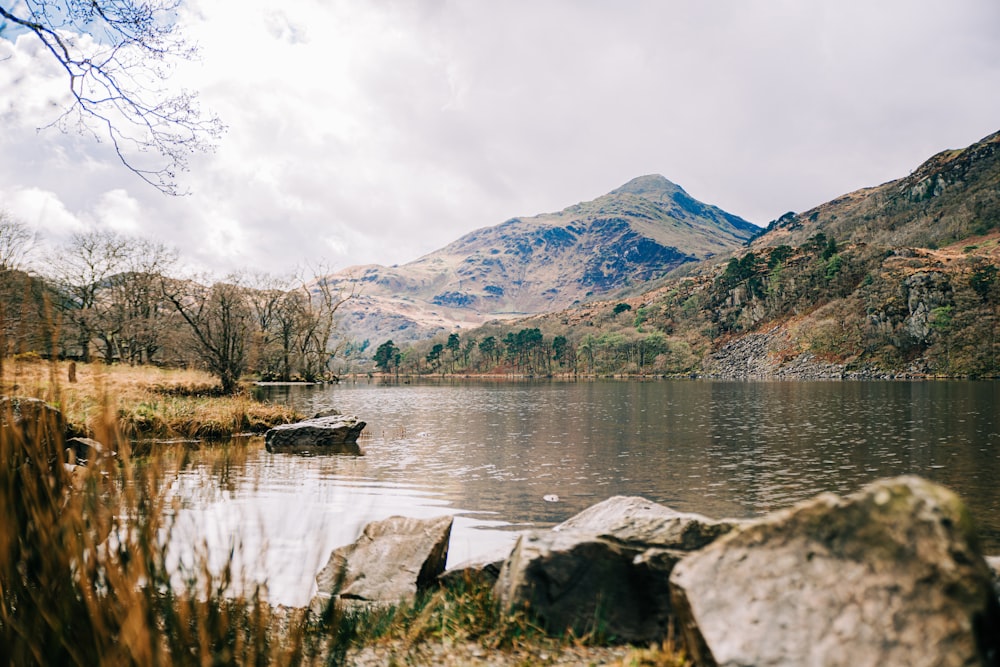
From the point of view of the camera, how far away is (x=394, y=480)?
51.6 feet

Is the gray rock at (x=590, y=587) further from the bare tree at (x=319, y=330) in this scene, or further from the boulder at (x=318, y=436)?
the bare tree at (x=319, y=330)

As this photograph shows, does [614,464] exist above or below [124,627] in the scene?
below

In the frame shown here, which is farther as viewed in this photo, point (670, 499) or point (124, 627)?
point (670, 499)

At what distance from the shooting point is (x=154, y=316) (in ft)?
182

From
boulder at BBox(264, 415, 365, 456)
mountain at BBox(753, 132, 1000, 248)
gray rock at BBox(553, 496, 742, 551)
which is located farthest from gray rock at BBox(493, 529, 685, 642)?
mountain at BBox(753, 132, 1000, 248)

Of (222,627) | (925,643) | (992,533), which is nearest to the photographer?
(222,627)

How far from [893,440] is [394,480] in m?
21.0

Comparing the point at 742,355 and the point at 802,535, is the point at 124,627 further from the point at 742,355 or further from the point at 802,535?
the point at 742,355

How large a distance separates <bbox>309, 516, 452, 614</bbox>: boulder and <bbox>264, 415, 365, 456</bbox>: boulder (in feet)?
44.7

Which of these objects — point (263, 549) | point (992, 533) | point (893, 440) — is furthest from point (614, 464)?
point (263, 549)

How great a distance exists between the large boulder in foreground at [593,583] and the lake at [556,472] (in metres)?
2.00

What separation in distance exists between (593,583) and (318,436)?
19022 mm

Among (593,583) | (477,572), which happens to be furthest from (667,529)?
(477,572)

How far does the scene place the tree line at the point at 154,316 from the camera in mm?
3693
